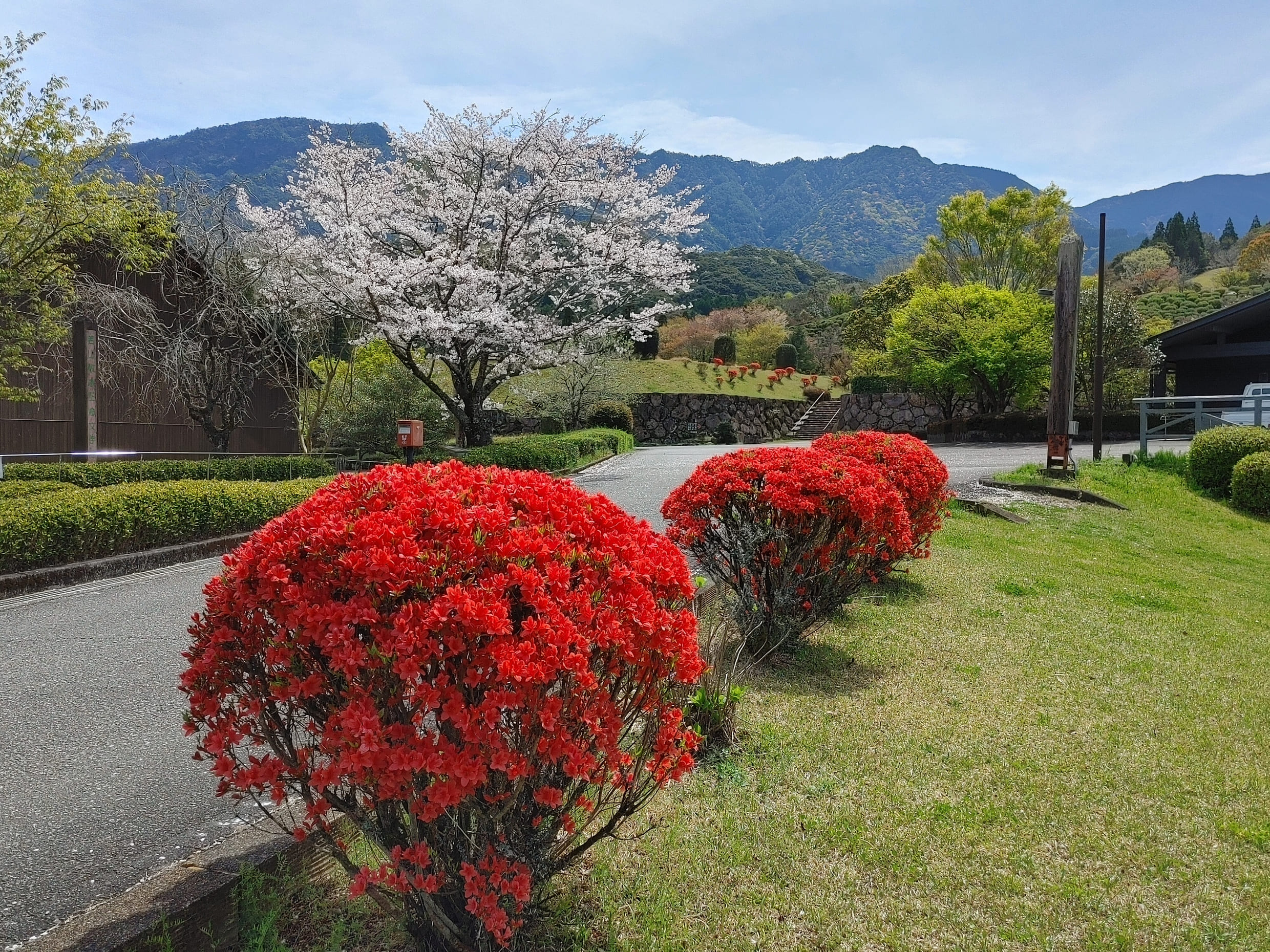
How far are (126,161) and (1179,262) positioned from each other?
80443mm

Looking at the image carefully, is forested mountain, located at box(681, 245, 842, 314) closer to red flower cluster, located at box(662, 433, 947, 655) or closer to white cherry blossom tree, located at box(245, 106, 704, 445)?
white cherry blossom tree, located at box(245, 106, 704, 445)

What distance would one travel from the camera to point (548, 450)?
16.1 m

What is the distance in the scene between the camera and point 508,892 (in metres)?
2.07

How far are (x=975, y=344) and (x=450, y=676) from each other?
2828 cm

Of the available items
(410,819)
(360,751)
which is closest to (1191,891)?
(410,819)

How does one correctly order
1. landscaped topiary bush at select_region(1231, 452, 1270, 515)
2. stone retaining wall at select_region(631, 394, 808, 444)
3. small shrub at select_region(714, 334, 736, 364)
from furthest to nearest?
1. small shrub at select_region(714, 334, 736, 364)
2. stone retaining wall at select_region(631, 394, 808, 444)
3. landscaped topiary bush at select_region(1231, 452, 1270, 515)

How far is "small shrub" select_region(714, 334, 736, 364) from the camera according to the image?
40031 millimetres

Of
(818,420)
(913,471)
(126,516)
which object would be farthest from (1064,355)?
(818,420)

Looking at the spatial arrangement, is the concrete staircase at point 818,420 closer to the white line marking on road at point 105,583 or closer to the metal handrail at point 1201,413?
the metal handrail at point 1201,413

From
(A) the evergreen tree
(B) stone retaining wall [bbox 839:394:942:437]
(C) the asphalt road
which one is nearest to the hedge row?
(C) the asphalt road

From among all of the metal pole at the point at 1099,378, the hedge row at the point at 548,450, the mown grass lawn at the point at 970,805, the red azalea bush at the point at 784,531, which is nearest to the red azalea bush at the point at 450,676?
the mown grass lawn at the point at 970,805

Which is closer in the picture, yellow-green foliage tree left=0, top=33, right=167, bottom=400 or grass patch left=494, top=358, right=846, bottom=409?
yellow-green foliage tree left=0, top=33, right=167, bottom=400

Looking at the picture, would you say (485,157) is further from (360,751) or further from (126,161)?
(360,751)

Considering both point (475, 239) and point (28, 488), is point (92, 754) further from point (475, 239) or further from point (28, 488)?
point (475, 239)
